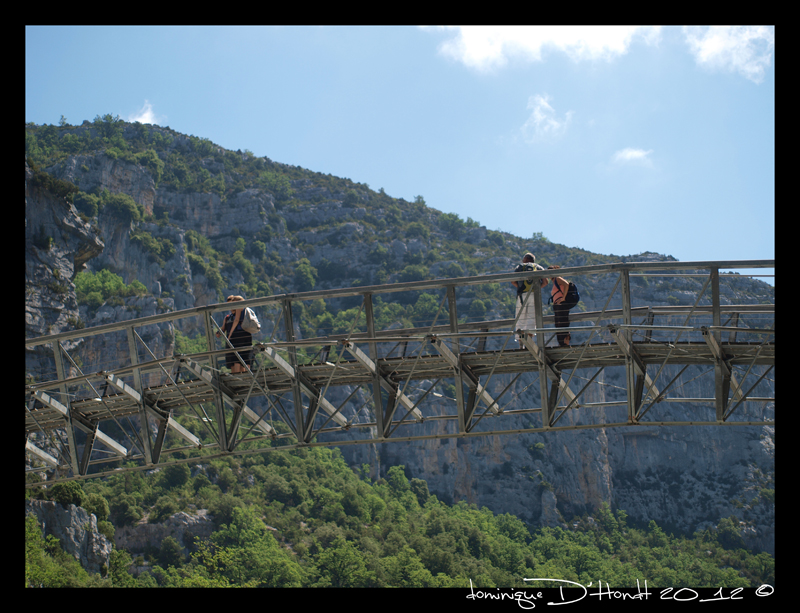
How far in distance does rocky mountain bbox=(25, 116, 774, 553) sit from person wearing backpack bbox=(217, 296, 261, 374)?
1877 inches

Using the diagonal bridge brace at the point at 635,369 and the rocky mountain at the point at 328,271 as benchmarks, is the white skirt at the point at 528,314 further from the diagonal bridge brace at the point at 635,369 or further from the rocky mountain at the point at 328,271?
the rocky mountain at the point at 328,271

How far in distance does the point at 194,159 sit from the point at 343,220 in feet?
88.2

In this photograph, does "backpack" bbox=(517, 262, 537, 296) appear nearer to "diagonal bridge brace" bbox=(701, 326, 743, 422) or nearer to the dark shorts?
"diagonal bridge brace" bbox=(701, 326, 743, 422)

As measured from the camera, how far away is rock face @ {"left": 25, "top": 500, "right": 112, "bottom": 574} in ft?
166

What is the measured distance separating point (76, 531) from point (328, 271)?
71301 millimetres

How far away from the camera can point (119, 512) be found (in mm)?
65312

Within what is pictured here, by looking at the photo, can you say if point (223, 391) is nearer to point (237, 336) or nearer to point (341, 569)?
point (237, 336)

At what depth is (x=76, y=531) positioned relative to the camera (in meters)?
52.6

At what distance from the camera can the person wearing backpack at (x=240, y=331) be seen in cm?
1480

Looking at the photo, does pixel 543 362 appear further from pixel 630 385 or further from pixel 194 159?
pixel 194 159

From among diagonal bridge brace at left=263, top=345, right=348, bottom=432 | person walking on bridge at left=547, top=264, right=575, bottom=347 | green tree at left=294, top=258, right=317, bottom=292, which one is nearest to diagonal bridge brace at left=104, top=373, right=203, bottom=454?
diagonal bridge brace at left=263, top=345, right=348, bottom=432

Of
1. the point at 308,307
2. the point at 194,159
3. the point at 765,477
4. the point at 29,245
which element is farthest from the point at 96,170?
the point at 765,477

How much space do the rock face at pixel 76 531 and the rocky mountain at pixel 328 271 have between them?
11137 mm

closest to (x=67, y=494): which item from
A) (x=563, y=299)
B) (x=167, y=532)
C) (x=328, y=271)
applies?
(x=167, y=532)
